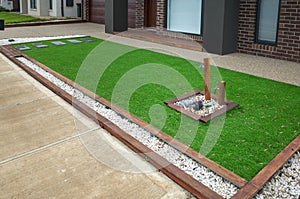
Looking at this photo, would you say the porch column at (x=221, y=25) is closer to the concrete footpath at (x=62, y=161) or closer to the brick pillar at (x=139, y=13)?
the concrete footpath at (x=62, y=161)

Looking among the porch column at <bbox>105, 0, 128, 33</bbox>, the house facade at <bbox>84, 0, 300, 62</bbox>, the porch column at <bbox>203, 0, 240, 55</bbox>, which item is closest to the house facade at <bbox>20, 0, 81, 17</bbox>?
the porch column at <bbox>105, 0, 128, 33</bbox>

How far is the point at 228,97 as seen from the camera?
14.3 feet

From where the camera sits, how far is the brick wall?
640 cm

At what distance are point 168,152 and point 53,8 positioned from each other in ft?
56.8

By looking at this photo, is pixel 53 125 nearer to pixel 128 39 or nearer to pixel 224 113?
pixel 224 113

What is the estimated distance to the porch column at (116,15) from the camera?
1049 centimetres

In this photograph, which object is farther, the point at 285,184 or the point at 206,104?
the point at 206,104

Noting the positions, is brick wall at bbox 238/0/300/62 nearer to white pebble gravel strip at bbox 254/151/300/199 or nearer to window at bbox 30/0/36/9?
white pebble gravel strip at bbox 254/151/300/199

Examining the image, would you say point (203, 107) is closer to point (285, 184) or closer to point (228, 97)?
point (228, 97)

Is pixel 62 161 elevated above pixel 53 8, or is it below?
below

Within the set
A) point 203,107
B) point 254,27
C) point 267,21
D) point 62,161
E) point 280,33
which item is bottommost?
point 62,161

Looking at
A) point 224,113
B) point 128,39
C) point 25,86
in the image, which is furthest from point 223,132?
point 128,39

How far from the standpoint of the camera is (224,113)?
3.76 meters

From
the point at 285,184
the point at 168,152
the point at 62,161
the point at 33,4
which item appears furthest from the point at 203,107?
the point at 33,4
